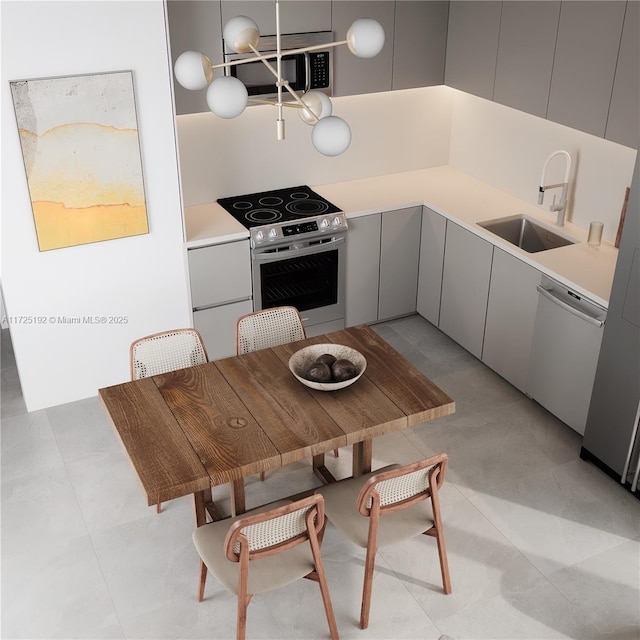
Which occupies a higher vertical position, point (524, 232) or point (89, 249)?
point (89, 249)

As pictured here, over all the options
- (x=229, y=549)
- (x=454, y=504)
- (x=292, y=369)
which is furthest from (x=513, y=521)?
(x=229, y=549)

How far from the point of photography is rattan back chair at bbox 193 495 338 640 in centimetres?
310

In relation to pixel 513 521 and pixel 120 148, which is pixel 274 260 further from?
pixel 513 521

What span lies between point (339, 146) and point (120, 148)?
2.26 meters

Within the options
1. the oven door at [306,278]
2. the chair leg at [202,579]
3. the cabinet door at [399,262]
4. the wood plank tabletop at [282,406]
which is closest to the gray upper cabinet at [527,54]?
the cabinet door at [399,262]

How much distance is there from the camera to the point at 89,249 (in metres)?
5.03

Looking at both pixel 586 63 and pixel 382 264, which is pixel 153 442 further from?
pixel 586 63

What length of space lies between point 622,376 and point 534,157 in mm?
2090

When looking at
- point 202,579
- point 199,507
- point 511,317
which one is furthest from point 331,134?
point 511,317

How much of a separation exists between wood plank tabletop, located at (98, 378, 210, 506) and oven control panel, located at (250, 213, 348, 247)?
1663mm

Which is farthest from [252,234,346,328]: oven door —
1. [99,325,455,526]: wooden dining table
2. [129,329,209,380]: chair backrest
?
[99,325,455,526]: wooden dining table

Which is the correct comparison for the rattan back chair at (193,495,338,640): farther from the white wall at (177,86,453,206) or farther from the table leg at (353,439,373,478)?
the white wall at (177,86,453,206)

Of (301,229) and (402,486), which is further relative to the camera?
(301,229)

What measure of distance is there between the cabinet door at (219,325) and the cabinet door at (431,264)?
1.47m
